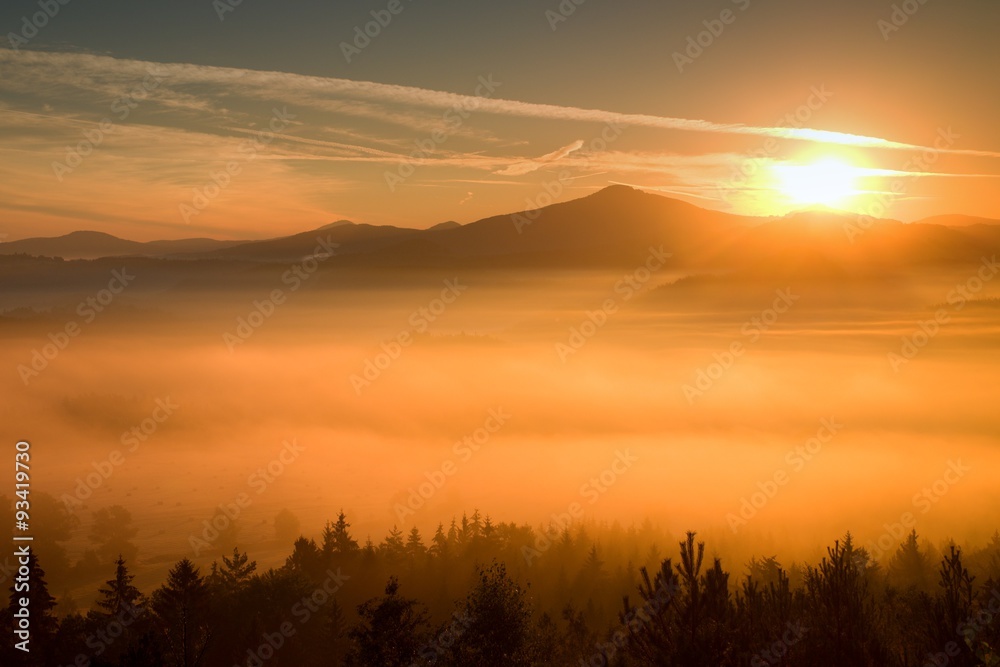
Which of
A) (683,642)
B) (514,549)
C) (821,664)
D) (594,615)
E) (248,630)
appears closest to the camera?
(683,642)

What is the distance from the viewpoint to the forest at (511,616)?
24.4 metres

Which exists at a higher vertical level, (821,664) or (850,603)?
(850,603)

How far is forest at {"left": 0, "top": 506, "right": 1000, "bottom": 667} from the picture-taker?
2439cm

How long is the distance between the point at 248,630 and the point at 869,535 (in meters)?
172

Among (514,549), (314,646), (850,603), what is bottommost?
(314,646)

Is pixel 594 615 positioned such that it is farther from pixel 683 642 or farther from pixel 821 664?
pixel 683 642

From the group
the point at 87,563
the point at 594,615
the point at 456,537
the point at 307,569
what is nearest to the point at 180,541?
the point at 87,563

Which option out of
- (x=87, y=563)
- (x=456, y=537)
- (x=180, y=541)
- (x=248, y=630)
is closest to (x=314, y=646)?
(x=248, y=630)

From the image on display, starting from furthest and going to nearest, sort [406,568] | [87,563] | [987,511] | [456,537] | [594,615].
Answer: [987,511] → [87,563] → [456,537] → [406,568] → [594,615]

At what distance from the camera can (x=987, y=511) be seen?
179m

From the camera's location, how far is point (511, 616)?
3153 centimetres

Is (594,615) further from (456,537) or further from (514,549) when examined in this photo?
(456,537)

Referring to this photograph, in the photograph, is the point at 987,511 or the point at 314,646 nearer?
the point at 314,646

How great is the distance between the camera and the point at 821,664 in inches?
1156
